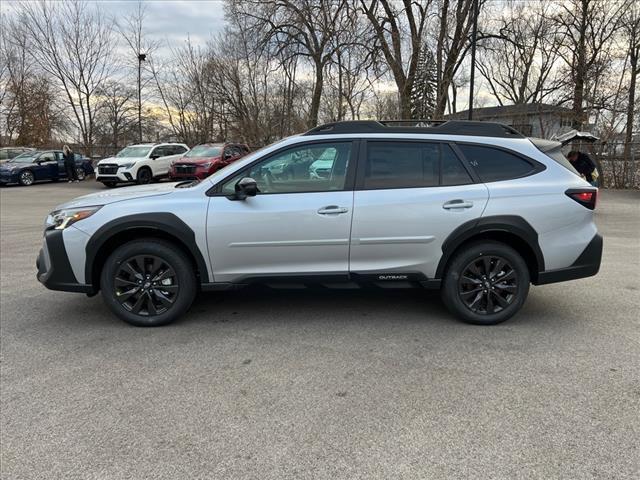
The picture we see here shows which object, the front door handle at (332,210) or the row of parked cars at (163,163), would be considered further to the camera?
the row of parked cars at (163,163)

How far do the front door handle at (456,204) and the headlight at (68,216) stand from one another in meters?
3.01

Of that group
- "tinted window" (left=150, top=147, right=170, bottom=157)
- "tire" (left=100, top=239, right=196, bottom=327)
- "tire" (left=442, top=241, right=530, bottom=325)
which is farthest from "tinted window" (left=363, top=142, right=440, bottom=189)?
"tinted window" (left=150, top=147, right=170, bottom=157)

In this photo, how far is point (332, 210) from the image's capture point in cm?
401

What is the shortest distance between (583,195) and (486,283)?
113cm

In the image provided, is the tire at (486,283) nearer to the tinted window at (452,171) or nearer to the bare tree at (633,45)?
the tinted window at (452,171)

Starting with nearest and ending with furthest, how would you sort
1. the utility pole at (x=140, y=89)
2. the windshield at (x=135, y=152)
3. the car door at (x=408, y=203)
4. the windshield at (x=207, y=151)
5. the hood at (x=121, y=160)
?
the car door at (x=408, y=203) < the windshield at (x=207, y=151) < the hood at (x=121, y=160) < the windshield at (x=135, y=152) < the utility pole at (x=140, y=89)

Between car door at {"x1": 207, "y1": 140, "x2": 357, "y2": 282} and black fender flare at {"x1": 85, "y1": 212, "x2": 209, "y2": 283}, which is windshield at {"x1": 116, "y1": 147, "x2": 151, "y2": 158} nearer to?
black fender flare at {"x1": 85, "y1": 212, "x2": 209, "y2": 283}

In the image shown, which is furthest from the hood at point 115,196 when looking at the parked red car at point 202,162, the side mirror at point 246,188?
the parked red car at point 202,162

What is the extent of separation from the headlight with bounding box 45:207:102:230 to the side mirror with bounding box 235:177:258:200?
125 cm

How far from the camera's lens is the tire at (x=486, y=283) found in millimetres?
4152

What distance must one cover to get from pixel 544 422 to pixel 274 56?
2306cm

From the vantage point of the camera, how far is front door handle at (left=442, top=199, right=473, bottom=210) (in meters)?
4.05

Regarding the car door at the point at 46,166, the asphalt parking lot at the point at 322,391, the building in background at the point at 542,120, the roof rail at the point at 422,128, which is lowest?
the asphalt parking lot at the point at 322,391

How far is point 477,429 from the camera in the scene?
106 inches
